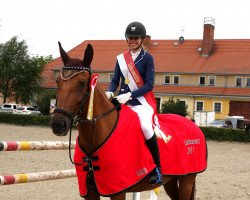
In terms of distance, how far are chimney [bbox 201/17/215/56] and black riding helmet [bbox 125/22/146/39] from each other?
50.3 m

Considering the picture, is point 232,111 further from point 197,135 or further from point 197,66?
point 197,135

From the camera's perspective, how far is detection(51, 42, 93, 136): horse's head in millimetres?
3838

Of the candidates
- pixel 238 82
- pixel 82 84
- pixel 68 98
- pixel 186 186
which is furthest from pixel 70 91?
pixel 238 82

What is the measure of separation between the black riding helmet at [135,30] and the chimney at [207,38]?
50.3 meters

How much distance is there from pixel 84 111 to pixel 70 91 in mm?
328

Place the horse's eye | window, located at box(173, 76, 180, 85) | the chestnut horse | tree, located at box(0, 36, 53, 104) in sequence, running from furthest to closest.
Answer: window, located at box(173, 76, 180, 85)
tree, located at box(0, 36, 53, 104)
the horse's eye
the chestnut horse

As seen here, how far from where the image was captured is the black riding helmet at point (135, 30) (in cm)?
512

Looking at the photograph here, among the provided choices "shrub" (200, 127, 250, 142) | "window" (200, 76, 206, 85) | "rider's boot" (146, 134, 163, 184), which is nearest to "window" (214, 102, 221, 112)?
"window" (200, 76, 206, 85)

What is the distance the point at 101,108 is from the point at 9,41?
50.5 metres

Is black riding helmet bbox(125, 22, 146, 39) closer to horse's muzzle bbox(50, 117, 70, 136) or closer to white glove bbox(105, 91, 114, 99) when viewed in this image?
white glove bbox(105, 91, 114, 99)

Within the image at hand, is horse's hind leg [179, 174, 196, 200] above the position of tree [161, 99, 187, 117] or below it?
above

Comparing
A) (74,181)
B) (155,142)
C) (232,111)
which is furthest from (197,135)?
(232,111)

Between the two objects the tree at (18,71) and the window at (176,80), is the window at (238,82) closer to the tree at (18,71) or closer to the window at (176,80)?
the window at (176,80)

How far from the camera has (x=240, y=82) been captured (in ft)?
163
